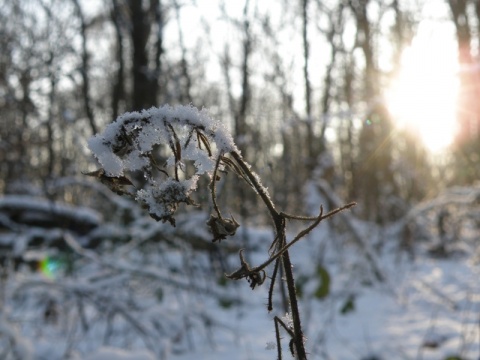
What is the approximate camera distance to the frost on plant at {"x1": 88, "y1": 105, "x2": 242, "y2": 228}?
0.67 metres

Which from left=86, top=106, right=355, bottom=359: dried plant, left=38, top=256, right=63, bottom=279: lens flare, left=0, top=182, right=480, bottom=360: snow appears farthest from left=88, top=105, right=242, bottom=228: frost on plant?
left=38, top=256, right=63, bottom=279: lens flare

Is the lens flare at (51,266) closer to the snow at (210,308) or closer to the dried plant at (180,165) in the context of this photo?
the snow at (210,308)

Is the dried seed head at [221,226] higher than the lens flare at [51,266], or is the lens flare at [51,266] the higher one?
the lens flare at [51,266]

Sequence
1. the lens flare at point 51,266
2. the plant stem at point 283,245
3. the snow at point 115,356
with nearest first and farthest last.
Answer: the plant stem at point 283,245
the snow at point 115,356
the lens flare at point 51,266

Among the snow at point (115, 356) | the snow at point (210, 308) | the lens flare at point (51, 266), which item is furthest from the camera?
the lens flare at point (51, 266)

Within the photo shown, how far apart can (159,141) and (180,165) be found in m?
0.04

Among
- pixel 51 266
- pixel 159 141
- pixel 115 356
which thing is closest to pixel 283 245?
pixel 159 141

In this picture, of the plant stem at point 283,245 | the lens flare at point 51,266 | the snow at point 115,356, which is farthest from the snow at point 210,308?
the plant stem at point 283,245

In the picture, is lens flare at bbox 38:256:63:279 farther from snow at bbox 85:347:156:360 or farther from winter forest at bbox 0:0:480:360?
snow at bbox 85:347:156:360

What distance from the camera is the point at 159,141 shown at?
0.71 metres

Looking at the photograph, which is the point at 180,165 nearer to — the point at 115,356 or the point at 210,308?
the point at 115,356

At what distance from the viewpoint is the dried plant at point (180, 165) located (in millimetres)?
664

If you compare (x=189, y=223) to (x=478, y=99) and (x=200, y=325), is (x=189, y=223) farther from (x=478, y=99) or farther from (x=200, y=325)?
(x=478, y=99)

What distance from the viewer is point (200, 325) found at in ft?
12.7
